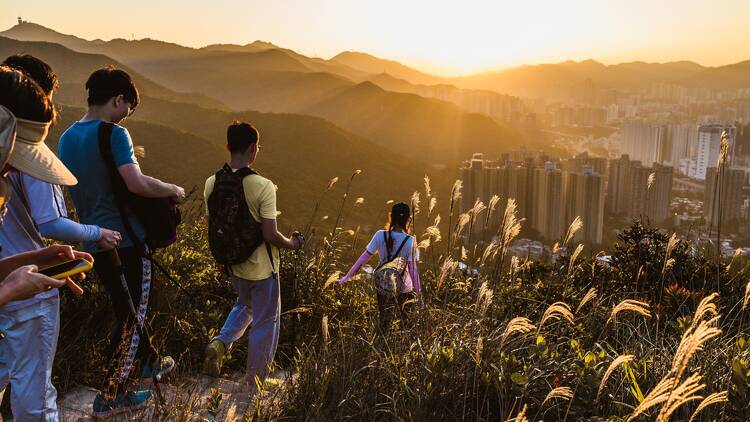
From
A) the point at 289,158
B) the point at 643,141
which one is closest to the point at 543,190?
the point at 289,158

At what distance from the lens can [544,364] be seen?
2.74m

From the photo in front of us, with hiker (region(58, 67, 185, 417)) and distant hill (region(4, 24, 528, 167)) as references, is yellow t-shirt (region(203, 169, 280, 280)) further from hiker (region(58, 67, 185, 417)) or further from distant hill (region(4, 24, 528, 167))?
distant hill (region(4, 24, 528, 167))

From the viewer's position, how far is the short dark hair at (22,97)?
5.70 ft

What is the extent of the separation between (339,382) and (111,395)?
1098 millimetres

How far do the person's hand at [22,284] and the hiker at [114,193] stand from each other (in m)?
1.08

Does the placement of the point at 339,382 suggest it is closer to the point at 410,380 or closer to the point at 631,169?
the point at 410,380

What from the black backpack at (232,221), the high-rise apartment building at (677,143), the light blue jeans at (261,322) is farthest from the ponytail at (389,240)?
the high-rise apartment building at (677,143)

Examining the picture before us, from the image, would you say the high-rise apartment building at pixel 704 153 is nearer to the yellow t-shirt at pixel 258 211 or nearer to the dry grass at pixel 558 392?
the yellow t-shirt at pixel 258 211

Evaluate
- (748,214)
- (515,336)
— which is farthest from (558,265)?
(748,214)

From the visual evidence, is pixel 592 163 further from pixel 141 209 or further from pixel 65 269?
pixel 65 269

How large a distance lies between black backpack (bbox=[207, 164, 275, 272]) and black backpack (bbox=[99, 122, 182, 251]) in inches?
11.4

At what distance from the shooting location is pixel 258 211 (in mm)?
3318

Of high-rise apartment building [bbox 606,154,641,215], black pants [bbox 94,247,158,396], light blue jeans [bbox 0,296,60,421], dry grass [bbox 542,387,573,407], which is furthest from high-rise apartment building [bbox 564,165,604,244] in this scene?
light blue jeans [bbox 0,296,60,421]

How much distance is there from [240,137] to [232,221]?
19.4 inches
